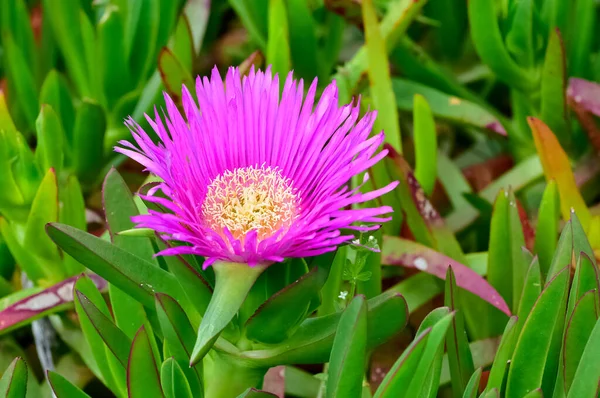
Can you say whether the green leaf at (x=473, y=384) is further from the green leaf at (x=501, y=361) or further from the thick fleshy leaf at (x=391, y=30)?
the thick fleshy leaf at (x=391, y=30)

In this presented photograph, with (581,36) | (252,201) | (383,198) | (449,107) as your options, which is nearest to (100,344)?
(252,201)

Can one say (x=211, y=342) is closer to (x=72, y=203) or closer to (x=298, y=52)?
(x=72, y=203)

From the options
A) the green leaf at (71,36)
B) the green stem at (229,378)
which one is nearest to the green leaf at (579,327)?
the green stem at (229,378)

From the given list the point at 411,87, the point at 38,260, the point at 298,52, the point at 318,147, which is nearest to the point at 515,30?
the point at 411,87

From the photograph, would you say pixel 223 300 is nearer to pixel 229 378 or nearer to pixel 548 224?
pixel 229 378

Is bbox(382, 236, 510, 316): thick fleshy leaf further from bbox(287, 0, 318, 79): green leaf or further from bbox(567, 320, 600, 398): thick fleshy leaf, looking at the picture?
bbox(287, 0, 318, 79): green leaf

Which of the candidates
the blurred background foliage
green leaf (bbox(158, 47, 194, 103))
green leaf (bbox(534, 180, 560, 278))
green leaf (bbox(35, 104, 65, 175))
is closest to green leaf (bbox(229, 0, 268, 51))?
the blurred background foliage

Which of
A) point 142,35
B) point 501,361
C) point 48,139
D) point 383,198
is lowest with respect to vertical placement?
point 501,361
